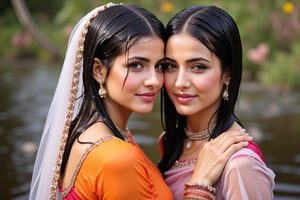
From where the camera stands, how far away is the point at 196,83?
2148 millimetres

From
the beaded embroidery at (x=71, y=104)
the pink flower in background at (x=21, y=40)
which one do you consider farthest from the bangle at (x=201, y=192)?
the pink flower in background at (x=21, y=40)

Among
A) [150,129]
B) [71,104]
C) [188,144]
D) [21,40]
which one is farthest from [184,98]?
[21,40]

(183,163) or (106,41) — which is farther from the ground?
(106,41)

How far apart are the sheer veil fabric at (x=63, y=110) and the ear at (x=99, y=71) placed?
0.09 meters

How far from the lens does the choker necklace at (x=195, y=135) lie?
2.30 meters

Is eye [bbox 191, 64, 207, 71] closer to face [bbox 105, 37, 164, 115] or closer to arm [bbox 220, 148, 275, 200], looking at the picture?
face [bbox 105, 37, 164, 115]

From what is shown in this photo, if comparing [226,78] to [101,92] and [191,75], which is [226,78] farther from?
[101,92]

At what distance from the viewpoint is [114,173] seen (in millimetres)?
1903

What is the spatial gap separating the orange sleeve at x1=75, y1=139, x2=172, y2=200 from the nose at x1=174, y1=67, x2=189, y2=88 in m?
0.31

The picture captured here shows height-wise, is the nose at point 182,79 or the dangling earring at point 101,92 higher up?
the dangling earring at point 101,92

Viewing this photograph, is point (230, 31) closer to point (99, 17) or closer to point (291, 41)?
point (99, 17)

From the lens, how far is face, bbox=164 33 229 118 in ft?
6.98

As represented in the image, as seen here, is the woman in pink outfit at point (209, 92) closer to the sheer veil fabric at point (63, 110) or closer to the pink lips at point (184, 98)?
the pink lips at point (184, 98)

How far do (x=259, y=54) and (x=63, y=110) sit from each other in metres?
6.20
